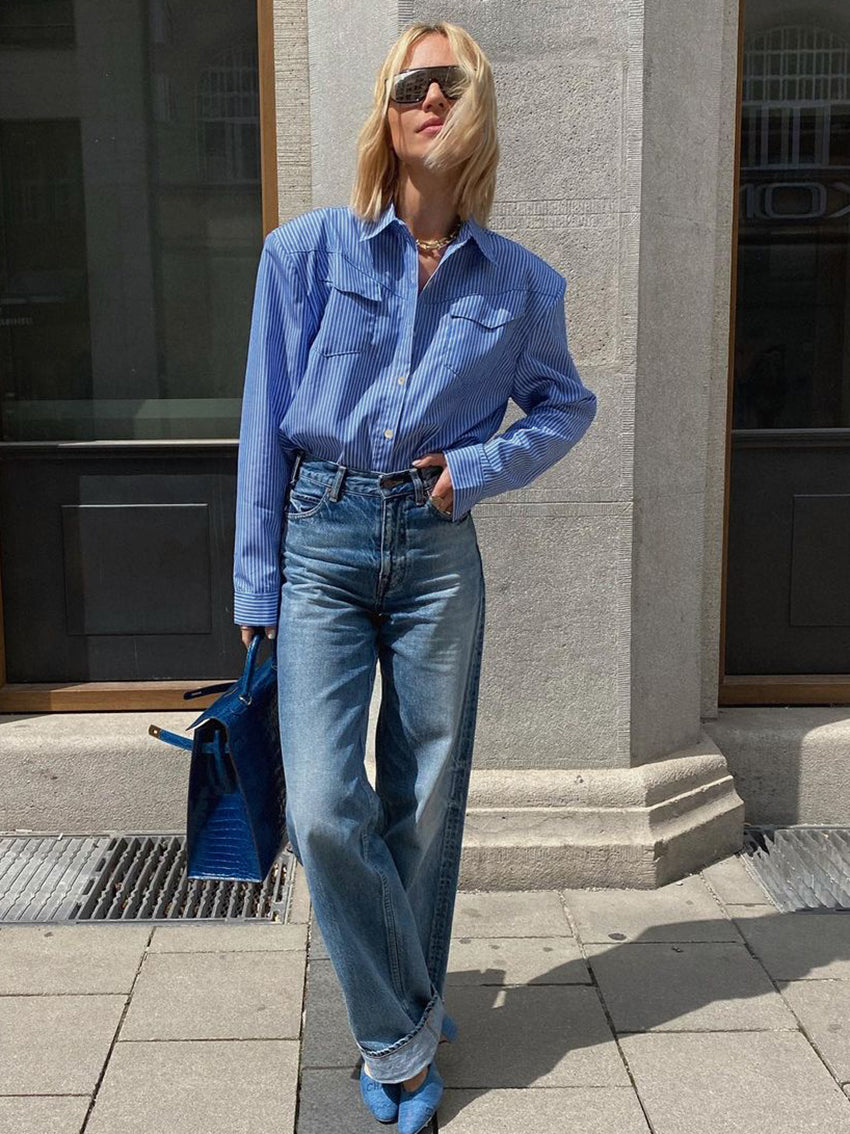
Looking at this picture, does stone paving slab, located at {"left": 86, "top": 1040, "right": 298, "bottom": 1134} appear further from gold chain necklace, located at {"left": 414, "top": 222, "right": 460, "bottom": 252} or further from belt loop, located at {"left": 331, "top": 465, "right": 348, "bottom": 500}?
gold chain necklace, located at {"left": 414, "top": 222, "right": 460, "bottom": 252}

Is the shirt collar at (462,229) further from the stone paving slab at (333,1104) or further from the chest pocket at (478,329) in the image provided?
the stone paving slab at (333,1104)

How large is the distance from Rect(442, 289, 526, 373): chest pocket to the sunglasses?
1.31 feet

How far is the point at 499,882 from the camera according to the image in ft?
13.3

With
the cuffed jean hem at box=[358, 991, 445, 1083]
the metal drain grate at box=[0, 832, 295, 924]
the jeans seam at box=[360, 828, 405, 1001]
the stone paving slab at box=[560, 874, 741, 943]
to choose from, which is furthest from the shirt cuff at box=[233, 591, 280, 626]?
the stone paving slab at box=[560, 874, 741, 943]

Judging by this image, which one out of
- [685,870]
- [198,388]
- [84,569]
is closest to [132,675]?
[84,569]

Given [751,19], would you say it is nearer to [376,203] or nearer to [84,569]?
[376,203]

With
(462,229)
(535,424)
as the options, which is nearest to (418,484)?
(535,424)

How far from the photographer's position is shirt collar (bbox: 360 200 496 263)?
8.82 ft

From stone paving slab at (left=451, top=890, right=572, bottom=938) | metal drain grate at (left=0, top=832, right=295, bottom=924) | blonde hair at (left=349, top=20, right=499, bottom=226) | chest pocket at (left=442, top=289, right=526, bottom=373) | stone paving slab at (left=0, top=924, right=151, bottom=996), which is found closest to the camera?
blonde hair at (left=349, top=20, right=499, bottom=226)

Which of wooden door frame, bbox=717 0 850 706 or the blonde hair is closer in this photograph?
the blonde hair

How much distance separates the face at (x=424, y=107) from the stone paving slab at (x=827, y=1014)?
2.24 m

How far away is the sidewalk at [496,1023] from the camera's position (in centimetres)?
287

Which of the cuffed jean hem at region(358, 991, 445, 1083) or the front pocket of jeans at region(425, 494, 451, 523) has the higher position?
the front pocket of jeans at region(425, 494, 451, 523)

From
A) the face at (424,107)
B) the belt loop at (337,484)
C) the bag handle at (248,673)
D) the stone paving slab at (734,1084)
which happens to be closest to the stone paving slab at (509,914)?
the stone paving slab at (734,1084)
